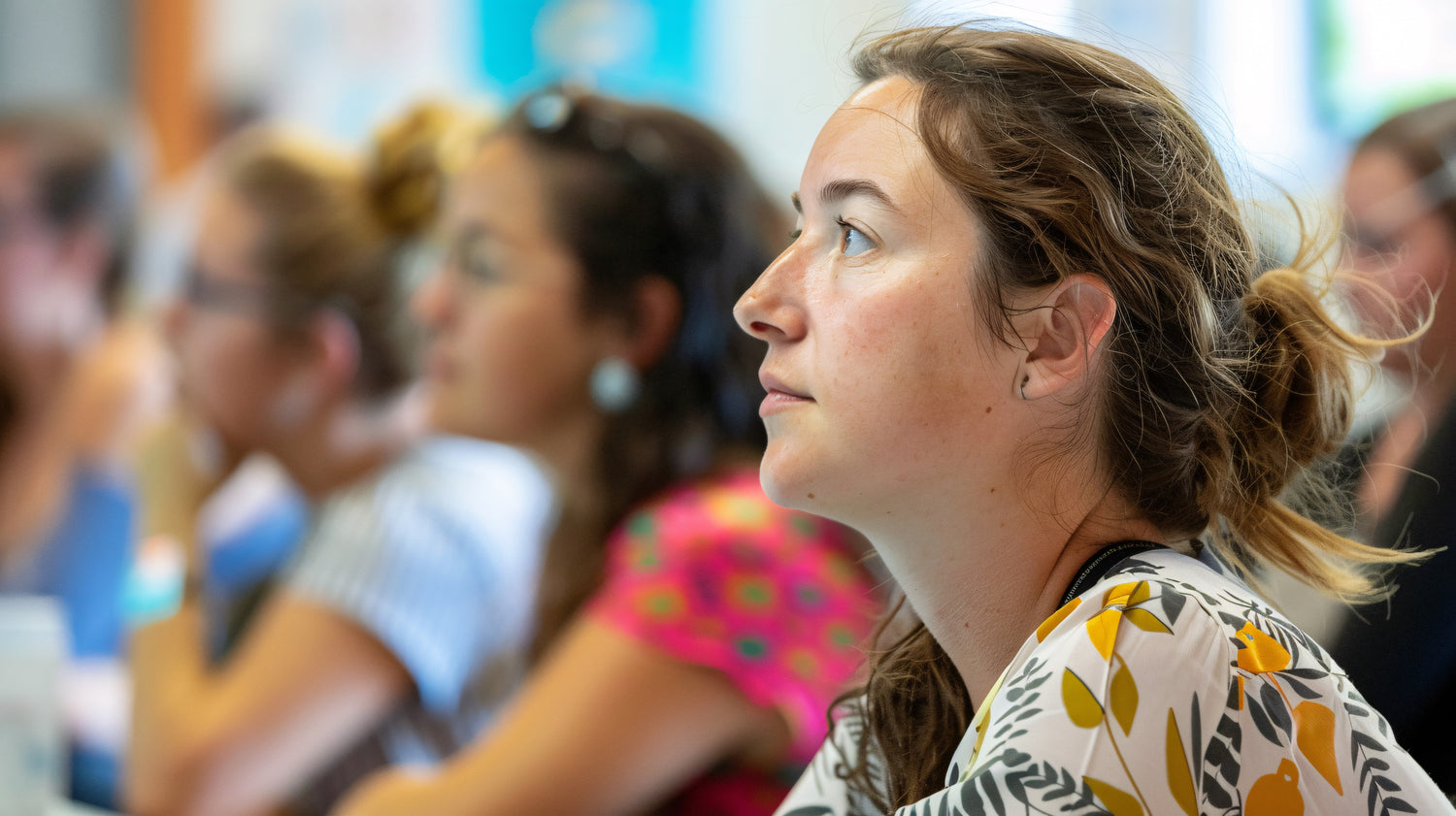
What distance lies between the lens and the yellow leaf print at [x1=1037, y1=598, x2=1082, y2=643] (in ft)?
2.14

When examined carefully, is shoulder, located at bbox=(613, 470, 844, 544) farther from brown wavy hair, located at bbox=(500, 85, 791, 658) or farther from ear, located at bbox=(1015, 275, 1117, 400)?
ear, located at bbox=(1015, 275, 1117, 400)

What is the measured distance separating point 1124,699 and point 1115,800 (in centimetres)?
5

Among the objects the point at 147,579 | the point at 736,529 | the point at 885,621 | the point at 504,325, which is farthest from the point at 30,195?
the point at 885,621

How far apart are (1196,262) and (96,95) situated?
192 inches

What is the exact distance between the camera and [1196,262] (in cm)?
73

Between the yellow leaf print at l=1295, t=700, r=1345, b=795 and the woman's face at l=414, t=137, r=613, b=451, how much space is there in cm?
104

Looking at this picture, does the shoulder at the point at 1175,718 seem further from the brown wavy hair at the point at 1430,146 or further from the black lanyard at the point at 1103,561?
the brown wavy hair at the point at 1430,146

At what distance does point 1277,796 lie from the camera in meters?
0.60

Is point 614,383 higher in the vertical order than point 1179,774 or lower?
lower

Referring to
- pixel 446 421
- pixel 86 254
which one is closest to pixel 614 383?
pixel 446 421

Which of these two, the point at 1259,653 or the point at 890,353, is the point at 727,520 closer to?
the point at 890,353

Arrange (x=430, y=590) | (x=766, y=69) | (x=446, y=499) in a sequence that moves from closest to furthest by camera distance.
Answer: (x=430, y=590) < (x=446, y=499) < (x=766, y=69)

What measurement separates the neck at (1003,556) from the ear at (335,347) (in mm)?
1384

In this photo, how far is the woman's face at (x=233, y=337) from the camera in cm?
195
